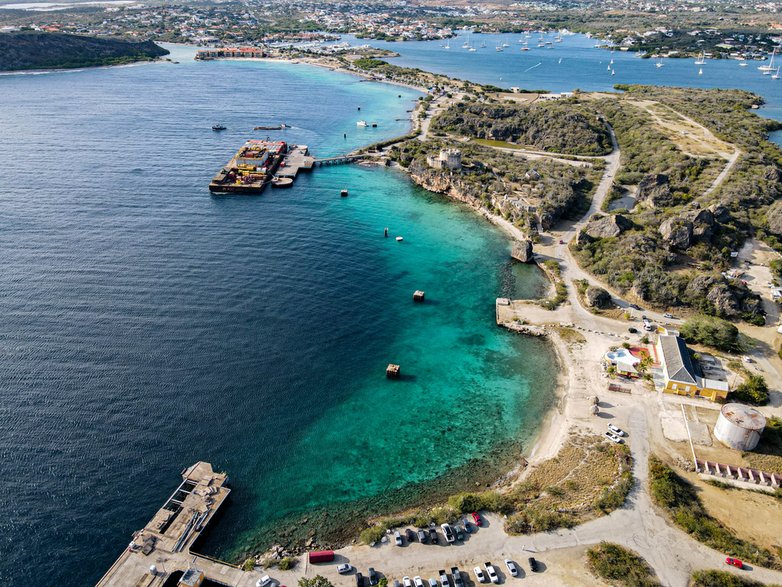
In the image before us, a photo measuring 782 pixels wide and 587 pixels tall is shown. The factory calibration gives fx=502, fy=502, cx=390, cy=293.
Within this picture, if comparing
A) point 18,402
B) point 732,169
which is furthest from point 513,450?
point 732,169

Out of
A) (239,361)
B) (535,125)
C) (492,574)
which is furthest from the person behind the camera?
(535,125)

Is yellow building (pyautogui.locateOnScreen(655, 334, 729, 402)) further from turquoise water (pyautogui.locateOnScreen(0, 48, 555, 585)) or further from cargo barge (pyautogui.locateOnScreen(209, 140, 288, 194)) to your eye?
cargo barge (pyautogui.locateOnScreen(209, 140, 288, 194))

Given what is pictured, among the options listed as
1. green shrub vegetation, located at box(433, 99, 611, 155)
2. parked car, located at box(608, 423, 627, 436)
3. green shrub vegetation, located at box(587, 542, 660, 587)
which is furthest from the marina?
green shrub vegetation, located at box(433, 99, 611, 155)

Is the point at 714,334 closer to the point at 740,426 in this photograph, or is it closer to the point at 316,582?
the point at 740,426

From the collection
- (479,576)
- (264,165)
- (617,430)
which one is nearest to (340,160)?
(264,165)

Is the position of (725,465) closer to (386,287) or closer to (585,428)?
(585,428)

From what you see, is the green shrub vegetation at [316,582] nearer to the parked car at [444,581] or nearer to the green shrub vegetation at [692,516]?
the parked car at [444,581]

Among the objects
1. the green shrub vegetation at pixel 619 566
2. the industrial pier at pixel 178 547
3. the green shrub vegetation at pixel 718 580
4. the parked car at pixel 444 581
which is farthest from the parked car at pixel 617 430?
the industrial pier at pixel 178 547
